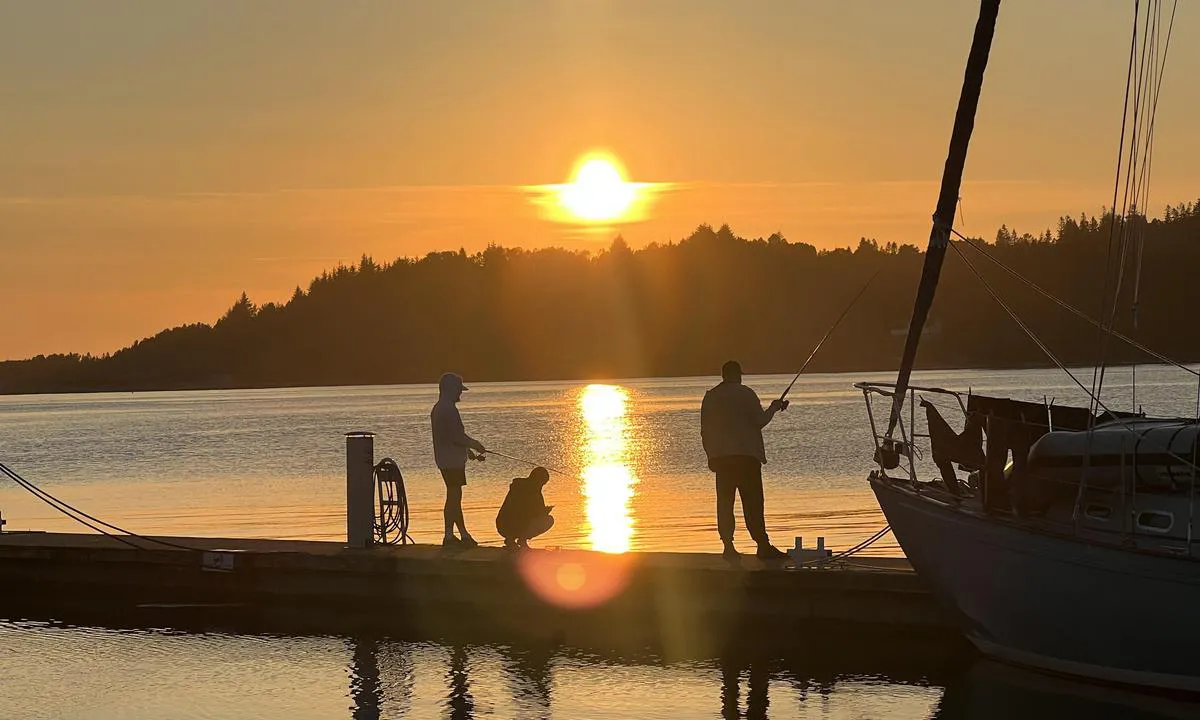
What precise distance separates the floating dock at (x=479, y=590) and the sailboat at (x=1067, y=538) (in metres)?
0.90

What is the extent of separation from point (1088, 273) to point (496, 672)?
17999 cm

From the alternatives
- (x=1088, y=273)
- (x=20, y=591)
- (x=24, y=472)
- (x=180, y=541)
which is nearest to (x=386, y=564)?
(x=180, y=541)

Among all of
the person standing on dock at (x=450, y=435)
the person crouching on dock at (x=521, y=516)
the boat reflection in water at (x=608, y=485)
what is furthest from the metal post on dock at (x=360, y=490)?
the boat reflection in water at (x=608, y=485)

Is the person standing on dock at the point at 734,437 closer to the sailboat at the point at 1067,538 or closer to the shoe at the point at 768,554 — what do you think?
the shoe at the point at 768,554

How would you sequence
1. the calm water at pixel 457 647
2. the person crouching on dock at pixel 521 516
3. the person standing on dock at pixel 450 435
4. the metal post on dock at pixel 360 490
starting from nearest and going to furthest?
the calm water at pixel 457 647
the person standing on dock at pixel 450 435
the person crouching on dock at pixel 521 516
the metal post on dock at pixel 360 490

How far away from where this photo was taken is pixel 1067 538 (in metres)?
12.7

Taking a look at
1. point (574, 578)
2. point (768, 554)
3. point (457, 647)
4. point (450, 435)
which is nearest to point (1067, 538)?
point (768, 554)

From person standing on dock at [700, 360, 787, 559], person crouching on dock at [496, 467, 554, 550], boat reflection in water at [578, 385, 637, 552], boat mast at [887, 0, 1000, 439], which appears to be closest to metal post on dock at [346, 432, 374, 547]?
person crouching on dock at [496, 467, 554, 550]

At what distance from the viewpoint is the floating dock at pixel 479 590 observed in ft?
49.9

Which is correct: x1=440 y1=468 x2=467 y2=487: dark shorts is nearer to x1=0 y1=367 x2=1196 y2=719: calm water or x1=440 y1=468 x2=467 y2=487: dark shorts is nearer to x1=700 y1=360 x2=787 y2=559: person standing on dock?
x1=0 y1=367 x2=1196 y2=719: calm water

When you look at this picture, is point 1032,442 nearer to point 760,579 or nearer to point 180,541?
point 760,579

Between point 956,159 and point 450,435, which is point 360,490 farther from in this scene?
point 956,159

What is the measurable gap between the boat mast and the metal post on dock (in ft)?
20.1

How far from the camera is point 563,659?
14828mm
